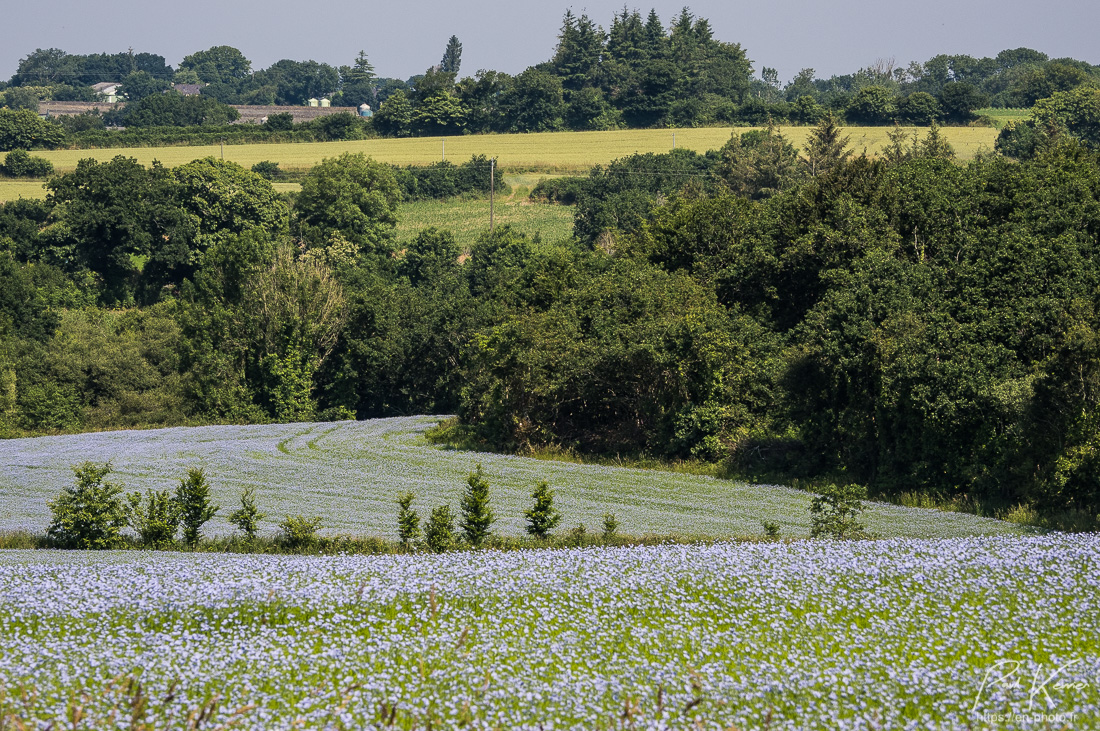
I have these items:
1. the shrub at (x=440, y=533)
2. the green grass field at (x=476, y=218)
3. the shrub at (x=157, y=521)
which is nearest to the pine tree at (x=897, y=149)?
the green grass field at (x=476, y=218)

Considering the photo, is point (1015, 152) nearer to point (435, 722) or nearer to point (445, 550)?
point (445, 550)

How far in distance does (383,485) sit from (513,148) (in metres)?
99.3

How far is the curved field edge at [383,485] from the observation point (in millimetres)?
26656

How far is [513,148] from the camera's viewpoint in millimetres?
130125

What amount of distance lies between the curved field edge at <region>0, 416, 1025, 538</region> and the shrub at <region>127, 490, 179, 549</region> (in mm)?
1596

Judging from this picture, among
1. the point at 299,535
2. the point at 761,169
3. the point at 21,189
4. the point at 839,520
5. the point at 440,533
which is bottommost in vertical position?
the point at 299,535

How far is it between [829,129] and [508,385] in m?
64.9

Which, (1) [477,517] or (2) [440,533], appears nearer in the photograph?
(2) [440,533]

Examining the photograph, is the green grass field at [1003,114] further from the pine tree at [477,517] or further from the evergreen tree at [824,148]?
the pine tree at [477,517]

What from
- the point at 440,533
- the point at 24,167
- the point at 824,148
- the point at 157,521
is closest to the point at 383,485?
the point at 157,521

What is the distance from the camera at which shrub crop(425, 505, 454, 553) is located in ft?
71.5

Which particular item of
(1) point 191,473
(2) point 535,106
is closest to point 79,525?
(1) point 191,473

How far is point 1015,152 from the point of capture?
10544 centimetres

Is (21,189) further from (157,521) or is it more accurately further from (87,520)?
(157,521)
